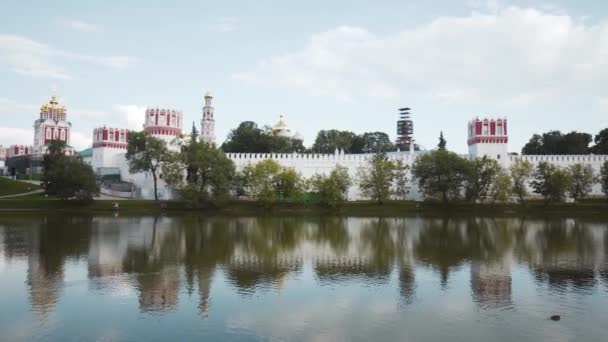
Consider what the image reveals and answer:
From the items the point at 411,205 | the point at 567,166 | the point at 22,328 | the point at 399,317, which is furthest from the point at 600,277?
the point at 567,166

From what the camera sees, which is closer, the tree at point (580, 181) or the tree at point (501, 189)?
the tree at point (501, 189)

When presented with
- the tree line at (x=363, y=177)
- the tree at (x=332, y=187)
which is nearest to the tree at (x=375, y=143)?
the tree line at (x=363, y=177)

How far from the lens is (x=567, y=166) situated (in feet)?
166

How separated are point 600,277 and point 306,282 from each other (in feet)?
27.1

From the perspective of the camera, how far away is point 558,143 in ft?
223

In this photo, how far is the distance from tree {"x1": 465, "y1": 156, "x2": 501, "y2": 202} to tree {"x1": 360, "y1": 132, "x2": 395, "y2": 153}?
110 ft

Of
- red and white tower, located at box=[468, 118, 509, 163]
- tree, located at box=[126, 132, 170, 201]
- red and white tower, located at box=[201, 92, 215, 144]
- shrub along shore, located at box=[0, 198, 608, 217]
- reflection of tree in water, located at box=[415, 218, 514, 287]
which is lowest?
reflection of tree in water, located at box=[415, 218, 514, 287]

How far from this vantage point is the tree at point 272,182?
46.4 m

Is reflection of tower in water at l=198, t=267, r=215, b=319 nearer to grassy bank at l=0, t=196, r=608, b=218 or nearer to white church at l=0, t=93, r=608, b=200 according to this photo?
grassy bank at l=0, t=196, r=608, b=218

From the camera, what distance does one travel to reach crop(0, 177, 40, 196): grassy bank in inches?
1949

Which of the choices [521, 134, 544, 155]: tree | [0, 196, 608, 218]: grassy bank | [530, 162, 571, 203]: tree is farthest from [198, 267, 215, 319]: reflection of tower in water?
[521, 134, 544, 155]: tree

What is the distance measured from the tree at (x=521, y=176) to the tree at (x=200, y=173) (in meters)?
26.0

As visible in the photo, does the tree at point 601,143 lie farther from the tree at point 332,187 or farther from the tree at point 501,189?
the tree at point 332,187

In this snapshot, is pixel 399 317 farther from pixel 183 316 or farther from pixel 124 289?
pixel 124 289
